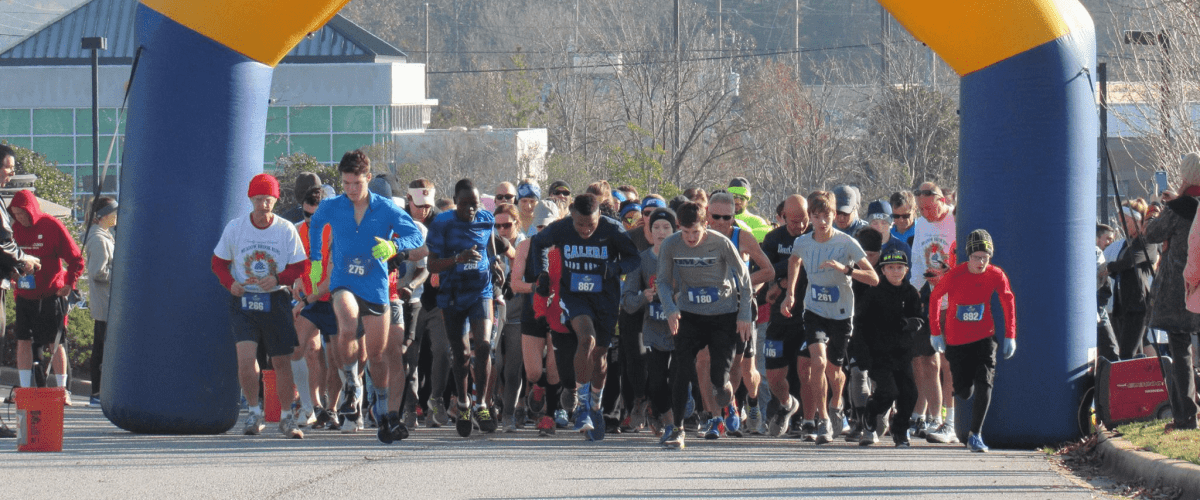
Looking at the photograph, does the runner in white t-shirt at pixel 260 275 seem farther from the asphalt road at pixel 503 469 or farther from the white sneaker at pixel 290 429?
the asphalt road at pixel 503 469

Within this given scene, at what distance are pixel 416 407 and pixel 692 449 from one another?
106 inches

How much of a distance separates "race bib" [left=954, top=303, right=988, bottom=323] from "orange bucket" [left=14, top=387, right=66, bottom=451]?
571 centimetres

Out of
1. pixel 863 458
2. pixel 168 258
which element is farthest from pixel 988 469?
pixel 168 258

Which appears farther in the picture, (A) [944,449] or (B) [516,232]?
(B) [516,232]

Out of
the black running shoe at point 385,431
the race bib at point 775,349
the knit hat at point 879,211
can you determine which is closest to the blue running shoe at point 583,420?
the black running shoe at point 385,431

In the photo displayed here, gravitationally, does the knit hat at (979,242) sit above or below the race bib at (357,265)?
above

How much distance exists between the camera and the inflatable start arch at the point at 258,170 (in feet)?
33.9

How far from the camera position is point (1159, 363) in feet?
34.0

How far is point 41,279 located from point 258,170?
2.58 meters

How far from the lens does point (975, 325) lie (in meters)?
10.2

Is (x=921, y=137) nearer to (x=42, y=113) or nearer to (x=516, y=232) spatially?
(x=516, y=232)

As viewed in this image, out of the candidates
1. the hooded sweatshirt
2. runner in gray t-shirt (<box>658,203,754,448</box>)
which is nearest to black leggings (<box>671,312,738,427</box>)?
runner in gray t-shirt (<box>658,203,754,448</box>)

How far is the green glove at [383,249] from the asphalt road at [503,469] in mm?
1236

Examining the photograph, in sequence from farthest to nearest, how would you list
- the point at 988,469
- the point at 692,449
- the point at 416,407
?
1. the point at 416,407
2. the point at 692,449
3. the point at 988,469
